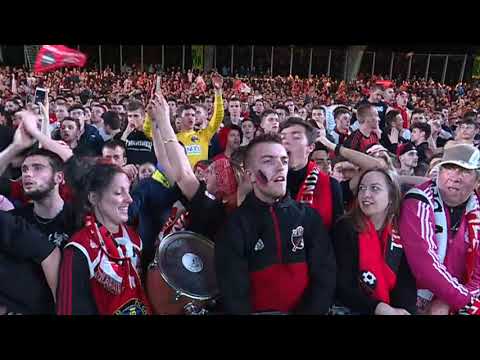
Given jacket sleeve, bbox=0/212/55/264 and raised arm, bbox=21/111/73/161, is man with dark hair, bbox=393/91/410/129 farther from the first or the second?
jacket sleeve, bbox=0/212/55/264

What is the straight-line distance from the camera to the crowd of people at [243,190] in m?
2.63

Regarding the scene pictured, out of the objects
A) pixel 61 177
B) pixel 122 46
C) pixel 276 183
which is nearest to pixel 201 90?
pixel 122 46

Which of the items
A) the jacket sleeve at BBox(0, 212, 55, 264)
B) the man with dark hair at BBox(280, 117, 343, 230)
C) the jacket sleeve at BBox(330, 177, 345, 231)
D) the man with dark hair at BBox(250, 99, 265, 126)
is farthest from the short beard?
the jacket sleeve at BBox(330, 177, 345, 231)

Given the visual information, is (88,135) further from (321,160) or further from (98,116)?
(321,160)

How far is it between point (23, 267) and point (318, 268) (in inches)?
58.5

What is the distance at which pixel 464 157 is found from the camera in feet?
8.96

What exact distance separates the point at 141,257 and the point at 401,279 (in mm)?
1377

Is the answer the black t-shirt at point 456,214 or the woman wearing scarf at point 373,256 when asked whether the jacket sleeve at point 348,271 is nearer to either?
the woman wearing scarf at point 373,256

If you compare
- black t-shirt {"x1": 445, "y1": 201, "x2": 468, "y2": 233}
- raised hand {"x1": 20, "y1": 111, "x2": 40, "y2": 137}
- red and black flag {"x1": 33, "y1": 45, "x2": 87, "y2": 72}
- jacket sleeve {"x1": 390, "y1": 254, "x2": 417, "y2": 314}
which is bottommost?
jacket sleeve {"x1": 390, "y1": 254, "x2": 417, "y2": 314}

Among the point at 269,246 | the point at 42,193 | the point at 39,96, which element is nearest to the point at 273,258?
the point at 269,246

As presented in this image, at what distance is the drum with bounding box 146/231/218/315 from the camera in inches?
107

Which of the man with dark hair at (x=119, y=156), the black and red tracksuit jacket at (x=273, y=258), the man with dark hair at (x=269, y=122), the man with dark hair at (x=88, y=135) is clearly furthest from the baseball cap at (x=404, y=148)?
the man with dark hair at (x=88, y=135)

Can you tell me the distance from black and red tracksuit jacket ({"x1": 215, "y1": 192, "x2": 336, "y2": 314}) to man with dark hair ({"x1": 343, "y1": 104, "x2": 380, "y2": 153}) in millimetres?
409

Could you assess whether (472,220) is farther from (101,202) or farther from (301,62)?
(101,202)
